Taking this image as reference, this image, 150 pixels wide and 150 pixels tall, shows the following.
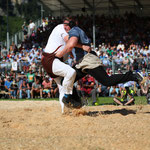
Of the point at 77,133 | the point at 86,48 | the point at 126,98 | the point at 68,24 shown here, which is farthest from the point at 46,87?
the point at 77,133

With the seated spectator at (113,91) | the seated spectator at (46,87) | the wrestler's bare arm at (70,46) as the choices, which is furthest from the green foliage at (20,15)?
the wrestler's bare arm at (70,46)

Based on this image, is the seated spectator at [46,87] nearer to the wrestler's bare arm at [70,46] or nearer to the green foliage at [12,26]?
the wrestler's bare arm at [70,46]

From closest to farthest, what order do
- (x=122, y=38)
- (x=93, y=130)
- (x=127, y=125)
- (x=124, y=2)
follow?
(x=93, y=130), (x=127, y=125), (x=122, y=38), (x=124, y=2)

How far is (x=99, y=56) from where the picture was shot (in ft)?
62.6

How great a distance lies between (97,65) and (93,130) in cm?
188

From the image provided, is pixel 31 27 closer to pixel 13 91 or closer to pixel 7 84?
pixel 7 84

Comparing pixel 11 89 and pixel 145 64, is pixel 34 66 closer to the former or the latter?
pixel 11 89

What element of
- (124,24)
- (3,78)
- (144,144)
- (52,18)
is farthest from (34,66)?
(144,144)

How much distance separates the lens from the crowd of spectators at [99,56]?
52.9 ft

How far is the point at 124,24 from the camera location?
25.6 metres

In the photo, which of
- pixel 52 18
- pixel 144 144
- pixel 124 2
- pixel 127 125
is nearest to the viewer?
pixel 144 144

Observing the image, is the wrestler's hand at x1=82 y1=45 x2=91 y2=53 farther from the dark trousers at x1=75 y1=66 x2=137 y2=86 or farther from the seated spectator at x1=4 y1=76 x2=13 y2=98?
the seated spectator at x1=4 y1=76 x2=13 y2=98

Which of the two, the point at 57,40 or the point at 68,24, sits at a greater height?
the point at 68,24

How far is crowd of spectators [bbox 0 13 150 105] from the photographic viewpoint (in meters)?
16.1
